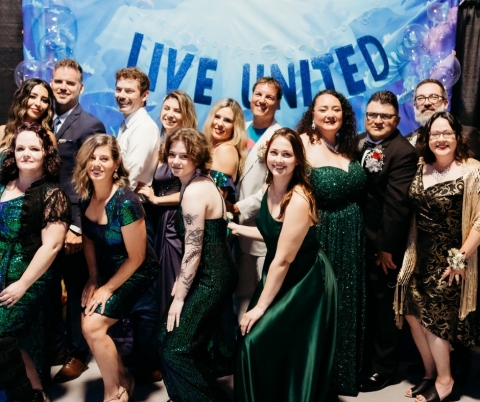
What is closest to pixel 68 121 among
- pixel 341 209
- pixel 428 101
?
pixel 341 209

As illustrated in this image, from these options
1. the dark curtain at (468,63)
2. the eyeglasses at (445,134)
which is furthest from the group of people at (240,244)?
the dark curtain at (468,63)

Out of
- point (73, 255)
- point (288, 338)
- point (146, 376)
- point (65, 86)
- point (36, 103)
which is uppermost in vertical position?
point (65, 86)

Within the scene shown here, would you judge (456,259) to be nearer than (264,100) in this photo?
Yes

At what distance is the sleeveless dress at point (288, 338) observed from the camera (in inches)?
119

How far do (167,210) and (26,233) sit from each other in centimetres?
87

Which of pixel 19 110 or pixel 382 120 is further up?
pixel 19 110

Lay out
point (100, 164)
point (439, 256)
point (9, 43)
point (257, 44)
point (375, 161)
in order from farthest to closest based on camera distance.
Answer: point (257, 44), point (9, 43), point (375, 161), point (439, 256), point (100, 164)

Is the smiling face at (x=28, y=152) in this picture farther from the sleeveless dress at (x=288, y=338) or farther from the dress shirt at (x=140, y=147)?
the sleeveless dress at (x=288, y=338)

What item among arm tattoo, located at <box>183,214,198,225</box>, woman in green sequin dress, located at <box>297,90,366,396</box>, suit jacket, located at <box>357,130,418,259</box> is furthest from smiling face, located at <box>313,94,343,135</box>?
arm tattoo, located at <box>183,214,198,225</box>

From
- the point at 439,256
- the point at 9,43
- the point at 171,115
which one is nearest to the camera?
the point at 439,256

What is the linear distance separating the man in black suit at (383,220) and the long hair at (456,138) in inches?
4.3

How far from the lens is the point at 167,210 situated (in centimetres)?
384

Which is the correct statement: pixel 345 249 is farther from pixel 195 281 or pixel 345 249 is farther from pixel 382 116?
pixel 195 281

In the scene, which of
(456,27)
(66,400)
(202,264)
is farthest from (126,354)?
(456,27)
